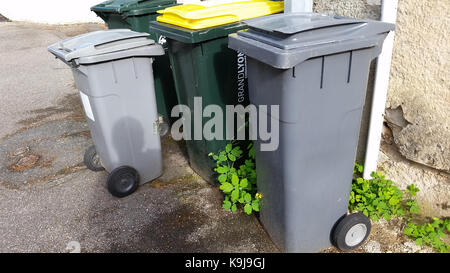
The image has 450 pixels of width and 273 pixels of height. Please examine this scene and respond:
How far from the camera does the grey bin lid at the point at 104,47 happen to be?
2.69 m

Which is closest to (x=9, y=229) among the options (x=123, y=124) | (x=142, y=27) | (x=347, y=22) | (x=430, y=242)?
(x=123, y=124)

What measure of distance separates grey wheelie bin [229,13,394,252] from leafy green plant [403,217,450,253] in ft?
1.13

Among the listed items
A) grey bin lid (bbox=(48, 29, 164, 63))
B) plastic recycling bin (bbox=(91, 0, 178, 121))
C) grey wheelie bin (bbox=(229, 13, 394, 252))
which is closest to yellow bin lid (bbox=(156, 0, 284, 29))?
grey bin lid (bbox=(48, 29, 164, 63))

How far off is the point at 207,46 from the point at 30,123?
3466 millimetres

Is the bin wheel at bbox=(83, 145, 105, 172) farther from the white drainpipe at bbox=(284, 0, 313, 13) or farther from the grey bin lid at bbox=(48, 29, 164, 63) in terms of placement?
the white drainpipe at bbox=(284, 0, 313, 13)

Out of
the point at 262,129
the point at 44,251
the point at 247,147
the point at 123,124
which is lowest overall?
the point at 44,251

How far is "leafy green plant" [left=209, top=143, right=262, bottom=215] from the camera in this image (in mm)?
2695

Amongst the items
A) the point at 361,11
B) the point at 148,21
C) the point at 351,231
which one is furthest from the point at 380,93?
the point at 148,21

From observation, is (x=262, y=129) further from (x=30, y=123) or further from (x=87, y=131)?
(x=30, y=123)

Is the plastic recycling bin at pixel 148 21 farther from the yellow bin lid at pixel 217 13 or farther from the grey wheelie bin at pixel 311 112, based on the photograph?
the grey wheelie bin at pixel 311 112

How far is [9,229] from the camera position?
290 cm

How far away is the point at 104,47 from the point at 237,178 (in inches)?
60.5

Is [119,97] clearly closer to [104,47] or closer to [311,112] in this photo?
[104,47]

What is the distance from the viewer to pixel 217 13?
2.71m
